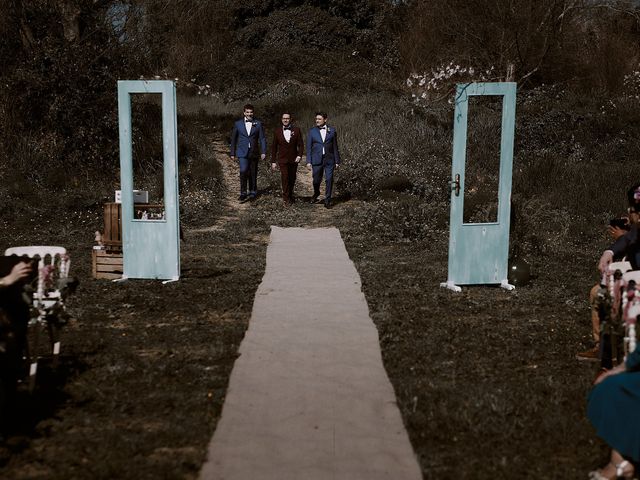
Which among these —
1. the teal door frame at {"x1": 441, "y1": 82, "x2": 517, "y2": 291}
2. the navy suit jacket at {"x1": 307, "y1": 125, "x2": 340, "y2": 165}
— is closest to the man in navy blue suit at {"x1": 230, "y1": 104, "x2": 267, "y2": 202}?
the navy suit jacket at {"x1": 307, "y1": 125, "x2": 340, "y2": 165}

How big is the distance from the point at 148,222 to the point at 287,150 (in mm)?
7093

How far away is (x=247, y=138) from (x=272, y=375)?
35.4ft

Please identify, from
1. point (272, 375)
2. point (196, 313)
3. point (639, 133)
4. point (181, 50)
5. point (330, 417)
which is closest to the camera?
point (330, 417)

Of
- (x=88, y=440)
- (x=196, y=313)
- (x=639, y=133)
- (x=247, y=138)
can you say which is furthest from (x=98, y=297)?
(x=639, y=133)

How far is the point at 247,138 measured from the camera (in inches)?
653

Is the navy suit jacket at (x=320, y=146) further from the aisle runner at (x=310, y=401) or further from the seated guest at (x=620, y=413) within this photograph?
the seated guest at (x=620, y=413)

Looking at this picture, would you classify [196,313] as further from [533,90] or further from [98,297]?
[533,90]

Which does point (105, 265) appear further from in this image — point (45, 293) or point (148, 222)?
point (45, 293)

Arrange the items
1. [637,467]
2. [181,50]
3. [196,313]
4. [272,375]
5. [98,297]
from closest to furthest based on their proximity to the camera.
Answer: [637,467], [272,375], [196,313], [98,297], [181,50]

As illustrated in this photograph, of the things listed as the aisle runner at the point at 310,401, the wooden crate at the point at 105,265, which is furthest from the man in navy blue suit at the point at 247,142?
the aisle runner at the point at 310,401

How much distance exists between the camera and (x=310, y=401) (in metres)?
5.70

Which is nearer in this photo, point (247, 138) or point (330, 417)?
point (330, 417)

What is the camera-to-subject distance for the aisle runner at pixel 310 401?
462 cm

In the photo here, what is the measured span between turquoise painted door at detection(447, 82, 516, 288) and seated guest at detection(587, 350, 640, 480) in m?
4.95
